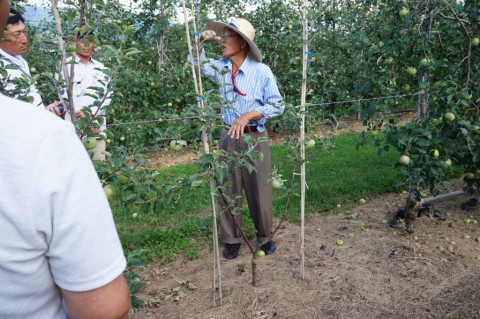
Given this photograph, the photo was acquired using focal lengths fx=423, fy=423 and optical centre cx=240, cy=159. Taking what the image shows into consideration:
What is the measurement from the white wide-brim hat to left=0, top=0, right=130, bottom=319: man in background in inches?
91.9

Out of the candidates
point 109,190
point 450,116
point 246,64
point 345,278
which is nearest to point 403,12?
point 450,116

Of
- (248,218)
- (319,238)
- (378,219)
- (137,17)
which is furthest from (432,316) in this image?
(137,17)

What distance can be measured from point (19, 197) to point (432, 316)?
2.40m

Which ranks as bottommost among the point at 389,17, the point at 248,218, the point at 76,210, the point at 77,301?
the point at 248,218

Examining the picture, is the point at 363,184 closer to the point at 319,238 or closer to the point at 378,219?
the point at 378,219

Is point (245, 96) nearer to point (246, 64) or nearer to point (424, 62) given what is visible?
point (246, 64)

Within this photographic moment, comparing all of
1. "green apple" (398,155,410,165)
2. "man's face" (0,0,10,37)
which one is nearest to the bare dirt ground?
"green apple" (398,155,410,165)

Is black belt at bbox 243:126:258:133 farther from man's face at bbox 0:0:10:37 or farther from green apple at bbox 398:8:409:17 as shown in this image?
man's face at bbox 0:0:10:37

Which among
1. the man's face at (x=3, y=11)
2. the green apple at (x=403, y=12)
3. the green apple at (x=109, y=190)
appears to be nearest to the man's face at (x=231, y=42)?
the green apple at (x=403, y=12)

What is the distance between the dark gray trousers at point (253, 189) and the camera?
2994mm

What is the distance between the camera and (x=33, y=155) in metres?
0.58

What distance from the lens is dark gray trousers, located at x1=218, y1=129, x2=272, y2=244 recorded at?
2.99 m

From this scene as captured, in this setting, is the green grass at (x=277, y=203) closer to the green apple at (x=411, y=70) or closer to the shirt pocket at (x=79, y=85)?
the green apple at (x=411, y=70)

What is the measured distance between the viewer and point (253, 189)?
3049 millimetres
